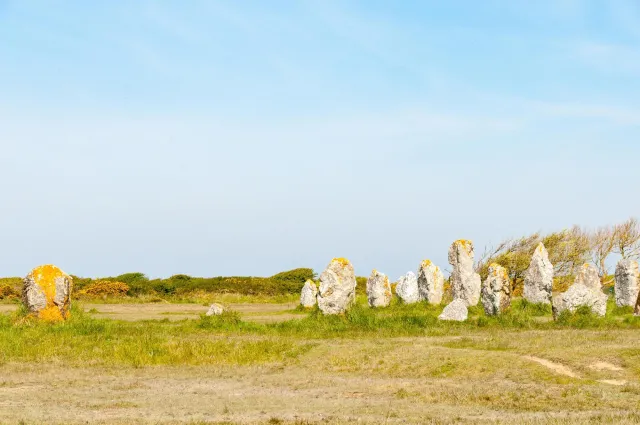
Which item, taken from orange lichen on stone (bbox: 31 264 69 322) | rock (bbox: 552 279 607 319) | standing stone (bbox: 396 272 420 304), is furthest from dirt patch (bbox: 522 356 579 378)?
standing stone (bbox: 396 272 420 304)

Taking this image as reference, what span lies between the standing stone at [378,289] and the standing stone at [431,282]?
2.24 metres

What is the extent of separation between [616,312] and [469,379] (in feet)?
64.4

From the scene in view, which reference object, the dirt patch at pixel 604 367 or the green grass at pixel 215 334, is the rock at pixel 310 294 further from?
the dirt patch at pixel 604 367

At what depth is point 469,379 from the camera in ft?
64.1

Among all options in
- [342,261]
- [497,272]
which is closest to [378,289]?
[342,261]

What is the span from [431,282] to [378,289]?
311 cm

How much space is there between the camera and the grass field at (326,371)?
15594mm

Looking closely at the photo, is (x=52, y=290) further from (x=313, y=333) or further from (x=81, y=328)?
(x=313, y=333)

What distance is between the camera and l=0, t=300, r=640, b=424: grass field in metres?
15.6

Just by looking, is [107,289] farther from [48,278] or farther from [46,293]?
[46,293]

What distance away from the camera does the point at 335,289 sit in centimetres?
3644

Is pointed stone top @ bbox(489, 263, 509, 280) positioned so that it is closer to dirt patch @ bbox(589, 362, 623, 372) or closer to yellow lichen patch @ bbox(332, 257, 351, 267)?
yellow lichen patch @ bbox(332, 257, 351, 267)

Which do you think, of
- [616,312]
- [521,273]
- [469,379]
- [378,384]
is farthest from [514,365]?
[521,273]

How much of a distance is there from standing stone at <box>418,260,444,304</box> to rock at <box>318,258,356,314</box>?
9.53 m
